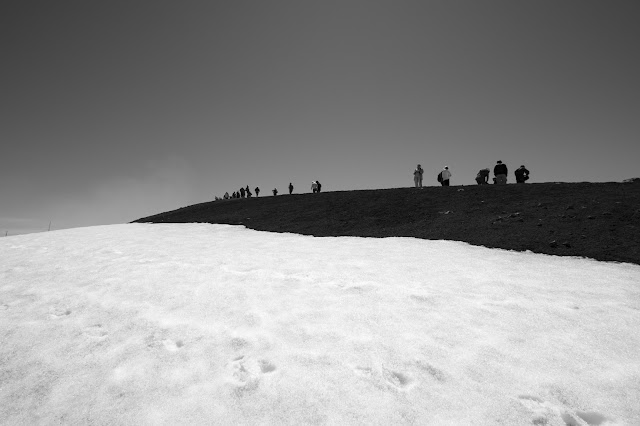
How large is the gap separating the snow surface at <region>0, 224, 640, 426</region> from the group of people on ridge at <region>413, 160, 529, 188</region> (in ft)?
60.3

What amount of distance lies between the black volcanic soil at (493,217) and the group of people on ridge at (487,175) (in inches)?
141

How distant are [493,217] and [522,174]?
14194 millimetres

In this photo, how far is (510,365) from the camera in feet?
13.6

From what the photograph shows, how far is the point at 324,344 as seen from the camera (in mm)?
4746

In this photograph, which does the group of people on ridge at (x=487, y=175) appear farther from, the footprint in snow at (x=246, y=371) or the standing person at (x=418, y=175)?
the footprint in snow at (x=246, y=371)

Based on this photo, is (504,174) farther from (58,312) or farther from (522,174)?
(58,312)

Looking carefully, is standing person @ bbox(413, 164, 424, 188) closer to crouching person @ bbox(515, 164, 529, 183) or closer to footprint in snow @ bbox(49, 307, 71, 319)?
crouching person @ bbox(515, 164, 529, 183)

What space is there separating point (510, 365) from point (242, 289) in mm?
5131

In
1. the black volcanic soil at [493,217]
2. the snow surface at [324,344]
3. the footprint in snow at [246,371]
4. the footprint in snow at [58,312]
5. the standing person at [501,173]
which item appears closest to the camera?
the snow surface at [324,344]

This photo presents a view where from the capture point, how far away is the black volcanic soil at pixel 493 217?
10734 mm

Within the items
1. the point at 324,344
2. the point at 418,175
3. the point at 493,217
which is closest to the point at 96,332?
the point at 324,344

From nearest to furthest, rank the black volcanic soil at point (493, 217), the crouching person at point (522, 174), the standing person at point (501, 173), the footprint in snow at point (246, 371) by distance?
the footprint in snow at point (246, 371), the black volcanic soil at point (493, 217), the standing person at point (501, 173), the crouching person at point (522, 174)

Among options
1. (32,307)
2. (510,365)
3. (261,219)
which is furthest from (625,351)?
(261,219)

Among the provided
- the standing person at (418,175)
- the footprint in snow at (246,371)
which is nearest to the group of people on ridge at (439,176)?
the standing person at (418,175)
